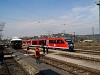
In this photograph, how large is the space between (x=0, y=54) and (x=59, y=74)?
452 cm

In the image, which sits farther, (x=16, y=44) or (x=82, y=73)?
(x=16, y=44)

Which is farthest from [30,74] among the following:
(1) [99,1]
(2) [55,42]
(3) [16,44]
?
(1) [99,1]

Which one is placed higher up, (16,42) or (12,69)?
(16,42)

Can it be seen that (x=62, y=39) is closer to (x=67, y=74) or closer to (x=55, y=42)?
(x=55, y=42)

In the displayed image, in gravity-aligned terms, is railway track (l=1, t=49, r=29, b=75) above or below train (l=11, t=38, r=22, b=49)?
below

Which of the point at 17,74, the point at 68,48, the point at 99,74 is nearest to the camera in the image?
the point at 99,74

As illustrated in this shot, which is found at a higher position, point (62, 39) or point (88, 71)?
point (62, 39)

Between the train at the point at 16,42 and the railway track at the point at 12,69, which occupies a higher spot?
the train at the point at 16,42

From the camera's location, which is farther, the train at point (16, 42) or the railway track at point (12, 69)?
the train at point (16, 42)

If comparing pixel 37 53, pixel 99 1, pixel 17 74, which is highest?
pixel 99 1

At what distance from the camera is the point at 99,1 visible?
5762 centimetres

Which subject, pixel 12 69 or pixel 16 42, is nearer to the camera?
pixel 12 69

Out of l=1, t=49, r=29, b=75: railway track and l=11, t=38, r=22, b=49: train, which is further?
l=11, t=38, r=22, b=49: train

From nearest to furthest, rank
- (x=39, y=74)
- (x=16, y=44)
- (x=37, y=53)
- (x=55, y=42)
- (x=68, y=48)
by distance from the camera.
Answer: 1. (x=39, y=74)
2. (x=37, y=53)
3. (x=68, y=48)
4. (x=55, y=42)
5. (x=16, y=44)
